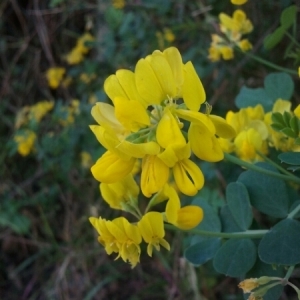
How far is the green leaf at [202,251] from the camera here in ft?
2.61

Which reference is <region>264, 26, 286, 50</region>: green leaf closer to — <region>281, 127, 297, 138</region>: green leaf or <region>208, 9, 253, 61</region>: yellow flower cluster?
<region>208, 9, 253, 61</region>: yellow flower cluster

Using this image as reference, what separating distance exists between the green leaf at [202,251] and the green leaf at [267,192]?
0.08 m

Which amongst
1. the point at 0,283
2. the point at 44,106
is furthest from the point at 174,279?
the point at 0,283

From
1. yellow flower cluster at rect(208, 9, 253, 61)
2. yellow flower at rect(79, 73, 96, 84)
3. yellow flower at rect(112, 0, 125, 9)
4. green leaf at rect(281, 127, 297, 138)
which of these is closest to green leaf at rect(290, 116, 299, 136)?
green leaf at rect(281, 127, 297, 138)

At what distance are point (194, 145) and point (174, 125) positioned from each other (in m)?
0.04

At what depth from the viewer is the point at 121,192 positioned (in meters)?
0.73

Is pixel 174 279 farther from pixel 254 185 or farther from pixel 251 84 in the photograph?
pixel 254 185

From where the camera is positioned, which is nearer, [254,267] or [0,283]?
[254,267]

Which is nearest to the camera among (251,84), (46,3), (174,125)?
(174,125)

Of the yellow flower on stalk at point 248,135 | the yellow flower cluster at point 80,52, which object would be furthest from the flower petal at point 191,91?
the yellow flower cluster at point 80,52

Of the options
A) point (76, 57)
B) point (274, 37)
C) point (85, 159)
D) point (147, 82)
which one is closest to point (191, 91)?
point (147, 82)

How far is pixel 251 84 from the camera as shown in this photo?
67.4 inches

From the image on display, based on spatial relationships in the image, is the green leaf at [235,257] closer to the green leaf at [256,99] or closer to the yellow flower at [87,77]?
the green leaf at [256,99]

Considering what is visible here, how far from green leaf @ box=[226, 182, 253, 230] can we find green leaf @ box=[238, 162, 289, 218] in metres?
0.02
